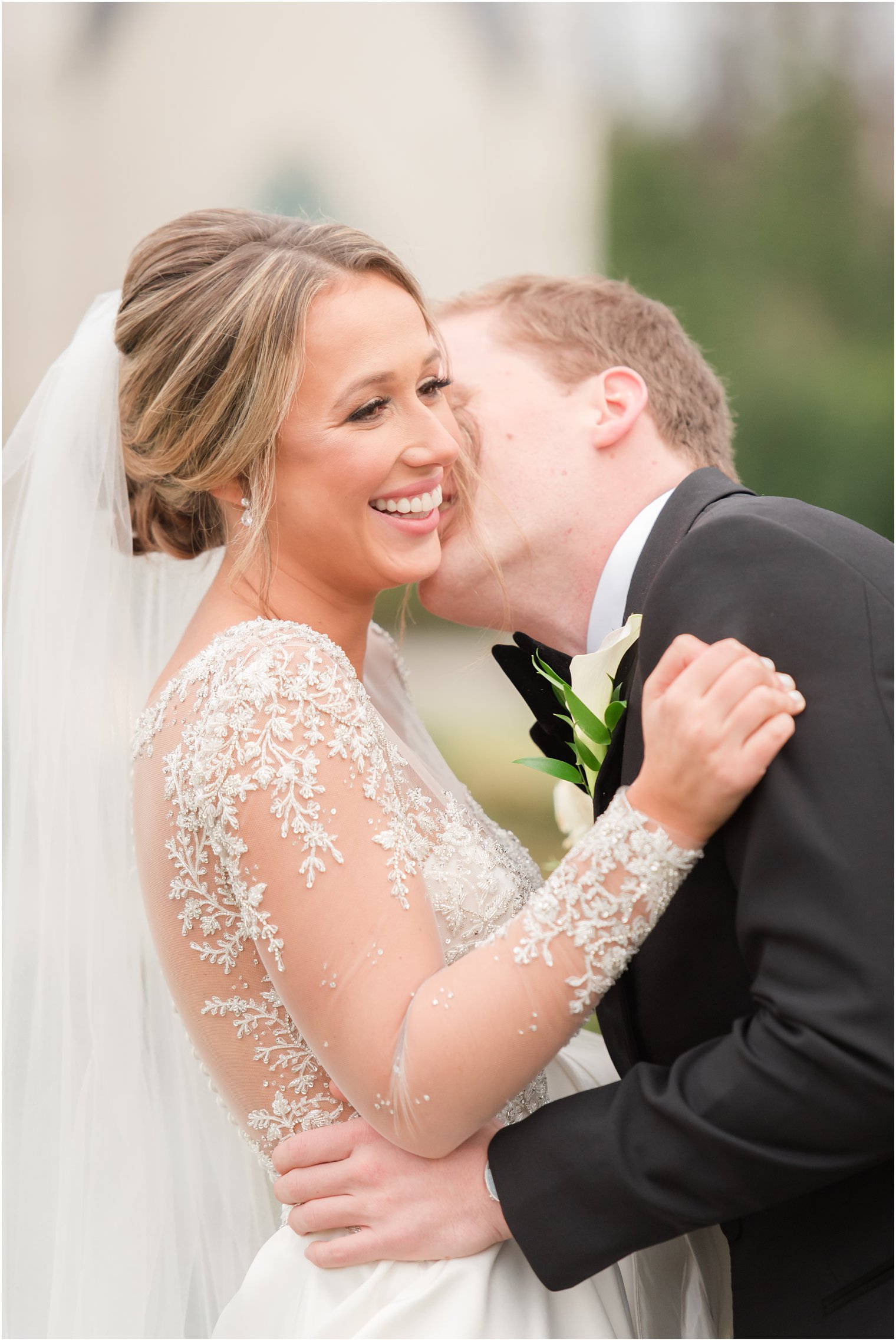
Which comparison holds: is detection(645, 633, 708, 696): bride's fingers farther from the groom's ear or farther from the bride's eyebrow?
the groom's ear

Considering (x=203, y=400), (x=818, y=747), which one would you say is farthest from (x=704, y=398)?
(x=818, y=747)

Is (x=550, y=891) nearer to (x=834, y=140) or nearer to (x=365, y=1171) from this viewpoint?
(x=365, y=1171)

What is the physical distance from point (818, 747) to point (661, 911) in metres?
0.37

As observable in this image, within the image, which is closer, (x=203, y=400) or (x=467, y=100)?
(x=203, y=400)

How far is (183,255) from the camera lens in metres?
2.33

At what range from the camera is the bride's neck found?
232 centimetres

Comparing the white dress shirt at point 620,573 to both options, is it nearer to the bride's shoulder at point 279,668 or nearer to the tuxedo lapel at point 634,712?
the tuxedo lapel at point 634,712

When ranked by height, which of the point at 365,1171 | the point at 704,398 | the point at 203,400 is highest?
the point at 203,400

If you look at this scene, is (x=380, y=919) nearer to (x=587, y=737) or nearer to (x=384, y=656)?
(x=587, y=737)

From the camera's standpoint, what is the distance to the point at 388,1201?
6.40 ft

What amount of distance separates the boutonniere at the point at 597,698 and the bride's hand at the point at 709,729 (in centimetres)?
45

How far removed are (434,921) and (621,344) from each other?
1.73 metres

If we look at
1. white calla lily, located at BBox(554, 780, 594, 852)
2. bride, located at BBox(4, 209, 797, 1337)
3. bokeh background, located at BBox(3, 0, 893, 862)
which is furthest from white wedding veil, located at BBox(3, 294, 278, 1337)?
bokeh background, located at BBox(3, 0, 893, 862)

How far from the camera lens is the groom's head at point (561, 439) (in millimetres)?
2795
